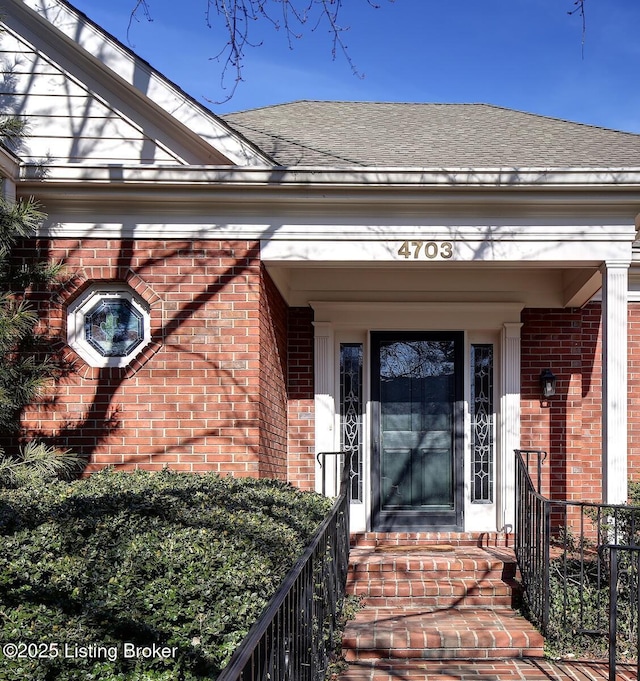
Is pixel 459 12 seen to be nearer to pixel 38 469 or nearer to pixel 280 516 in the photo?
pixel 280 516

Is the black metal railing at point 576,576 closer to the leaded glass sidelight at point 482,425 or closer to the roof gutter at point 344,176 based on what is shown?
the leaded glass sidelight at point 482,425

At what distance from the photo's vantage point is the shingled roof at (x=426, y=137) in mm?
7359

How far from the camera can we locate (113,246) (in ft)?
21.9

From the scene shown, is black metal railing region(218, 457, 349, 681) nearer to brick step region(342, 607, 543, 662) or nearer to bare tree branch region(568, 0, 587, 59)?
brick step region(342, 607, 543, 662)

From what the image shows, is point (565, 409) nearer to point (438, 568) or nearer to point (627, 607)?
point (438, 568)

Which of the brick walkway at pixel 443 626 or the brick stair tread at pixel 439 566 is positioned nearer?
the brick walkway at pixel 443 626

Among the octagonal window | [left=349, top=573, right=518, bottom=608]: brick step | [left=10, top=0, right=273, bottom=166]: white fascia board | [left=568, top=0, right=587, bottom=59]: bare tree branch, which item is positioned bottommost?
[left=349, top=573, right=518, bottom=608]: brick step

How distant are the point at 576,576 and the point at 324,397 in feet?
10.0

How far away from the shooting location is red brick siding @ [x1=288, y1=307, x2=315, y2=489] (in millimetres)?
8297

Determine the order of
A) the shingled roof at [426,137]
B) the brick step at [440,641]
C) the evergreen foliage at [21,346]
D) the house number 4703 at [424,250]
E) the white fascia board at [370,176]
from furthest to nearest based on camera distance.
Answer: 1. the shingled roof at [426,137]
2. the house number 4703 at [424,250]
3. the white fascia board at [370,176]
4. the evergreen foliage at [21,346]
5. the brick step at [440,641]

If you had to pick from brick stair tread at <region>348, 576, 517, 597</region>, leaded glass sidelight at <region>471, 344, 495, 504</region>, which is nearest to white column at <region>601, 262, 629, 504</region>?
brick stair tread at <region>348, 576, 517, 597</region>

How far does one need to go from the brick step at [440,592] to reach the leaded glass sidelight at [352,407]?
1912 mm

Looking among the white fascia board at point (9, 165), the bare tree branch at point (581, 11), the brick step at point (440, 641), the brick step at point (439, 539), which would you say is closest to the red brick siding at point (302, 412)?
the brick step at point (439, 539)

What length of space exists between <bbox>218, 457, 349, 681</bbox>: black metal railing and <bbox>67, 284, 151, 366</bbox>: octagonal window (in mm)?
2279
